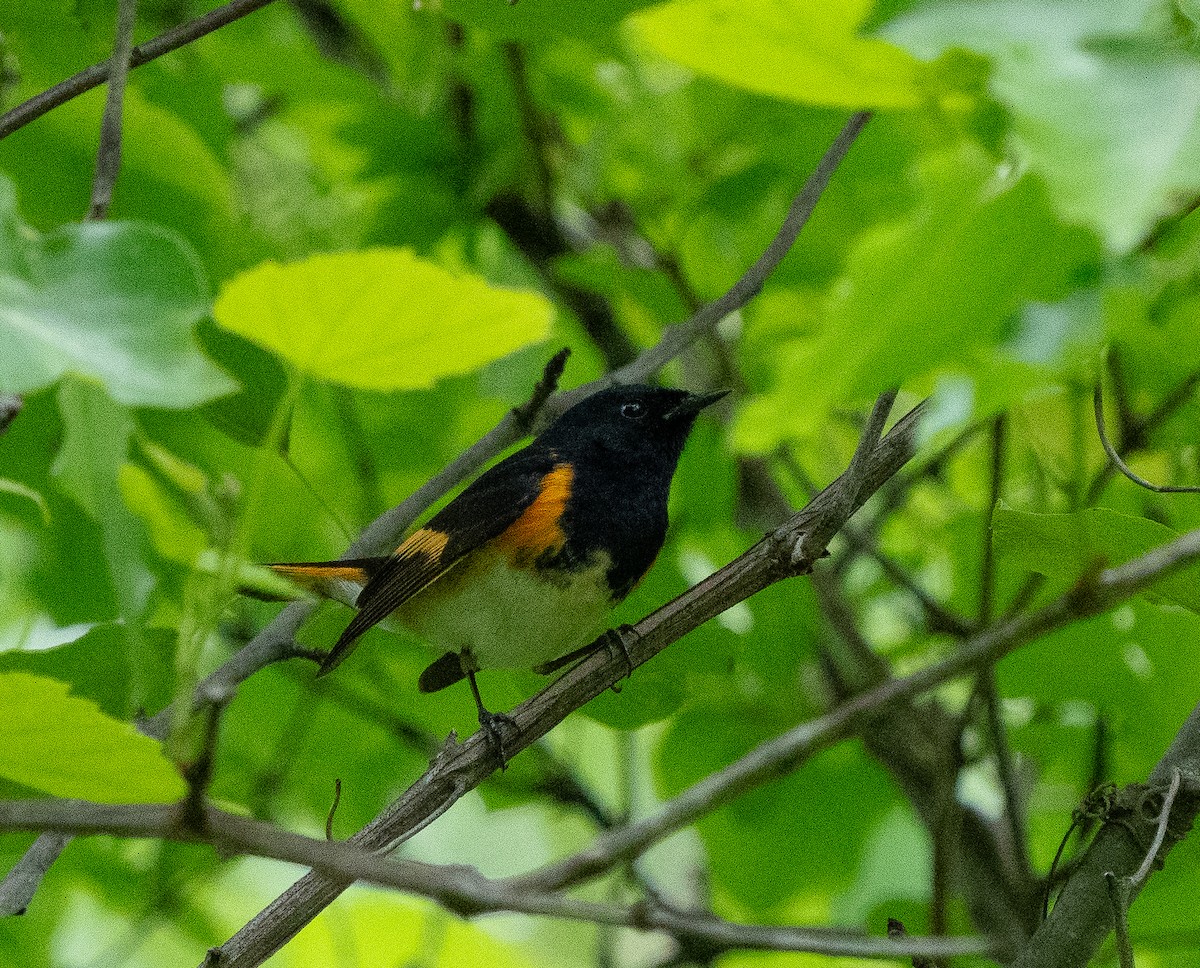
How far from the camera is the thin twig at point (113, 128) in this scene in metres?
1.53

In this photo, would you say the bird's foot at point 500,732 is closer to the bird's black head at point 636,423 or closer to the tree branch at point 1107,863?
Result: the tree branch at point 1107,863

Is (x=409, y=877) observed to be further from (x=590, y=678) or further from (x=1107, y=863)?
(x=1107, y=863)

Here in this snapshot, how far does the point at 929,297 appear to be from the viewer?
815 mm

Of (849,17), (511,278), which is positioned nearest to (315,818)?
(511,278)

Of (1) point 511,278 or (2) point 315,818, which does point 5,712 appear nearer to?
(2) point 315,818

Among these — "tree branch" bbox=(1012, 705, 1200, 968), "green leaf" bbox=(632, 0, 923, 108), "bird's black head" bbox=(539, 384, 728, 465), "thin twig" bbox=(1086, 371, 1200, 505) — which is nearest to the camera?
"green leaf" bbox=(632, 0, 923, 108)

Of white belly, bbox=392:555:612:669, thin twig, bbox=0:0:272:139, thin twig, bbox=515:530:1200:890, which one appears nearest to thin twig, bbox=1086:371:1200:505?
white belly, bbox=392:555:612:669

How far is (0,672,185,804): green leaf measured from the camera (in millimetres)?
931

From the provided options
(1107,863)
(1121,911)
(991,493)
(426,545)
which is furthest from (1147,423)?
(426,545)

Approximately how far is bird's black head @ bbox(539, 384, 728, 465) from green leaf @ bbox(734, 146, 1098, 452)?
6.97 ft

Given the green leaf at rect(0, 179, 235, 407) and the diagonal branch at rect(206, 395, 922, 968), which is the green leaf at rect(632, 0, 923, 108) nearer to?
the green leaf at rect(0, 179, 235, 407)

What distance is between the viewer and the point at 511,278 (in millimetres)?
3756

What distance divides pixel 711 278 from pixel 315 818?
1.75 m

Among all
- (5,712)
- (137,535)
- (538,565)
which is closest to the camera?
(5,712)
